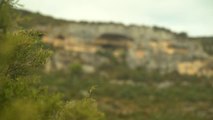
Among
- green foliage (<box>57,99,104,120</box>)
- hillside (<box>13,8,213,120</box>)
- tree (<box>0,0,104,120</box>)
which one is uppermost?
tree (<box>0,0,104,120</box>)

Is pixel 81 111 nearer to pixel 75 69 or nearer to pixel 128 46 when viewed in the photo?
pixel 75 69

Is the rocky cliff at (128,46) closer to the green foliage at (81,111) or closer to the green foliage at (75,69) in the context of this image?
the green foliage at (75,69)

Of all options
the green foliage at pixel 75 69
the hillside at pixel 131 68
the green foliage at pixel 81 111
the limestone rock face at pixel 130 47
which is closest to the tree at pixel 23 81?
the green foliage at pixel 81 111

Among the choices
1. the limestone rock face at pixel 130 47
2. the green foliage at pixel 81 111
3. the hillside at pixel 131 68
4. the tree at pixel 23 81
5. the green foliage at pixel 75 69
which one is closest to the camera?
the tree at pixel 23 81

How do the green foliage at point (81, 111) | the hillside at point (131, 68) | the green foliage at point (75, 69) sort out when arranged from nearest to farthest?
1. the green foliage at point (81, 111)
2. the hillside at point (131, 68)
3. the green foliage at point (75, 69)

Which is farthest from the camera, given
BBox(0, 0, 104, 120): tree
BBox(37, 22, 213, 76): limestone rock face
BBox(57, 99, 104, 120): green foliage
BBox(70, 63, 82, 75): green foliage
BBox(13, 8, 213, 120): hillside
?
BBox(37, 22, 213, 76): limestone rock face

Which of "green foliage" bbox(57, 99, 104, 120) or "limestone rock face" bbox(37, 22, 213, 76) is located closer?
"green foliage" bbox(57, 99, 104, 120)

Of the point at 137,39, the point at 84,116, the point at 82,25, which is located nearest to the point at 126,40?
the point at 137,39

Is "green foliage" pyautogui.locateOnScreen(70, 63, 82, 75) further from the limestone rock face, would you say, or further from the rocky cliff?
the rocky cliff

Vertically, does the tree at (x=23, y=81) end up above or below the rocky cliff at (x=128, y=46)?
above

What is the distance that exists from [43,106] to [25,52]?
6.29ft

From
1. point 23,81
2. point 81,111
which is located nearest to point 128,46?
point 81,111

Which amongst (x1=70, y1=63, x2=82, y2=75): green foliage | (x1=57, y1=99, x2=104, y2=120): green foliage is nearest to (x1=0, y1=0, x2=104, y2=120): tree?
(x1=57, y1=99, x2=104, y2=120): green foliage

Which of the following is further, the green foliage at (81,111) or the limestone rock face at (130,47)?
the limestone rock face at (130,47)
